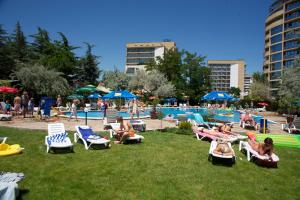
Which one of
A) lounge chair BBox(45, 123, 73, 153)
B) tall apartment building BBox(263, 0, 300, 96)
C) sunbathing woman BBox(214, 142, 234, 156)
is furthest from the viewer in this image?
tall apartment building BBox(263, 0, 300, 96)

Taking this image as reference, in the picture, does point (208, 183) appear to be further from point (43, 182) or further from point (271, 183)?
point (43, 182)

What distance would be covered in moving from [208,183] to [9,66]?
3685 centimetres

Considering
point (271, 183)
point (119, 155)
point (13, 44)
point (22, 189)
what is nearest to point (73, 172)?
point (22, 189)

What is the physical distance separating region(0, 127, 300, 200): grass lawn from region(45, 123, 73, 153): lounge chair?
0.33m

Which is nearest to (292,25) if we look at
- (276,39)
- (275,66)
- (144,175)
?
(276,39)

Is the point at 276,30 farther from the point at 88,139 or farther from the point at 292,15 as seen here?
the point at 88,139

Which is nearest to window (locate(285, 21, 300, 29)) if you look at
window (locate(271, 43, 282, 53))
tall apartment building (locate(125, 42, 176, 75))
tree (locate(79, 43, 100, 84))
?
window (locate(271, 43, 282, 53))

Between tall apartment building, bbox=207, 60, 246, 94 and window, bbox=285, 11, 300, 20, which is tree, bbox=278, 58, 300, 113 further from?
tall apartment building, bbox=207, 60, 246, 94

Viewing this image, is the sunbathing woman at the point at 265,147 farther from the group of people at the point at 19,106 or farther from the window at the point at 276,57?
the window at the point at 276,57

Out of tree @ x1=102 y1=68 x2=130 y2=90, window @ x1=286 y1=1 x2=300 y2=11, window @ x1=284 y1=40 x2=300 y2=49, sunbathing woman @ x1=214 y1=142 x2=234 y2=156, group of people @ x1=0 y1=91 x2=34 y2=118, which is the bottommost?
sunbathing woman @ x1=214 y1=142 x2=234 y2=156

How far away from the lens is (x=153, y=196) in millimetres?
5352

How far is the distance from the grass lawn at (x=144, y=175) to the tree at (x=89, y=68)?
124 feet

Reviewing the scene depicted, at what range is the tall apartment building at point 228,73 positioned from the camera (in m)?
150

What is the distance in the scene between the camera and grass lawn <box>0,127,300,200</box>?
5.51 m
